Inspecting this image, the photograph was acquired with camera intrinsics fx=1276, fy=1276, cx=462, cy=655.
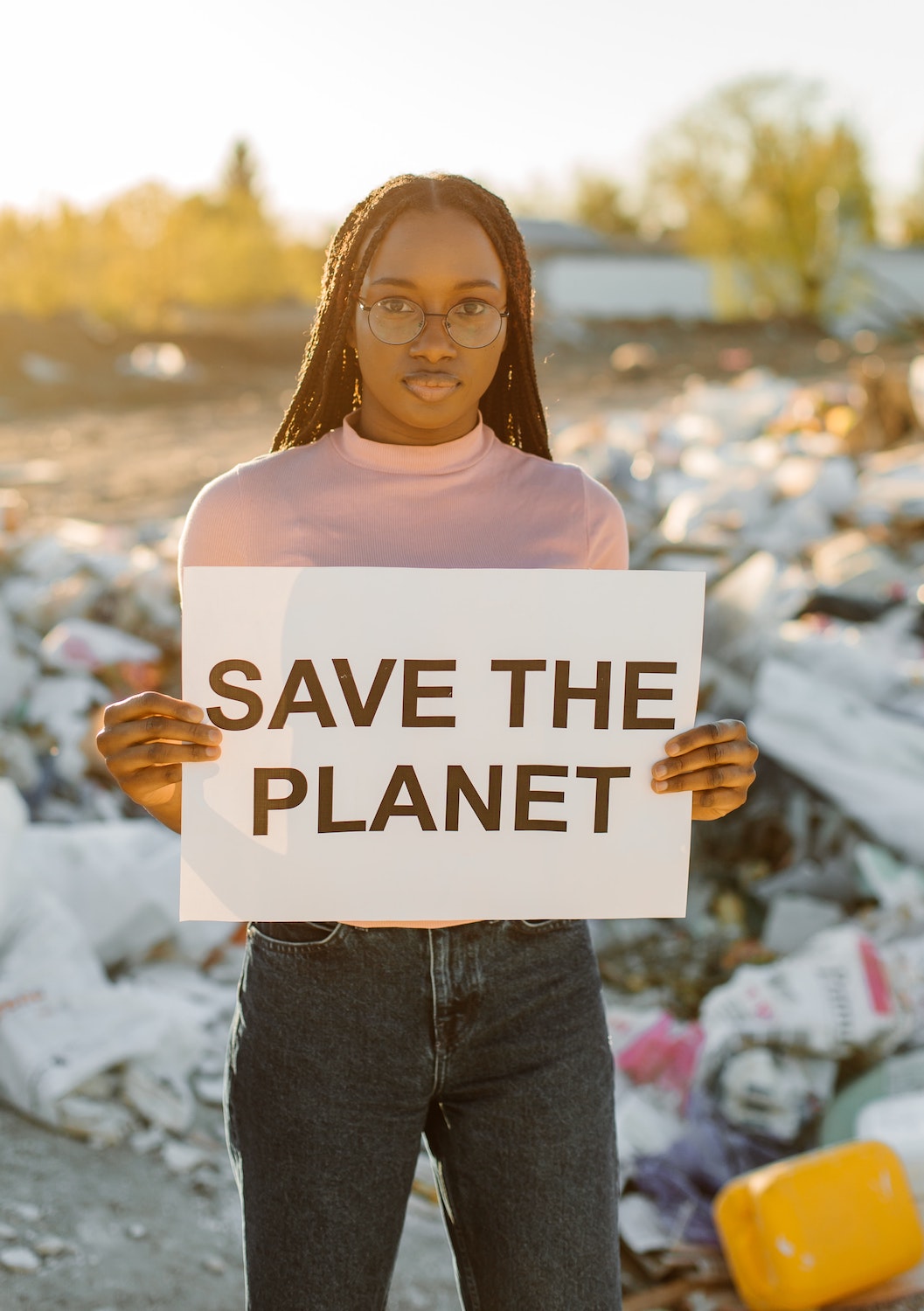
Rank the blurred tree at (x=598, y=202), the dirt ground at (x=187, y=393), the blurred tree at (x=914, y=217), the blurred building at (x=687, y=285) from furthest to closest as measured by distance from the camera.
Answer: the blurred tree at (x=598, y=202), the blurred tree at (x=914, y=217), the blurred building at (x=687, y=285), the dirt ground at (x=187, y=393)

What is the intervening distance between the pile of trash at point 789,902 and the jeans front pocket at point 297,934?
55.1 inches

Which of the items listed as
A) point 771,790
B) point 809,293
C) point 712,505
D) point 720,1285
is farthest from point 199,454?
point 809,293

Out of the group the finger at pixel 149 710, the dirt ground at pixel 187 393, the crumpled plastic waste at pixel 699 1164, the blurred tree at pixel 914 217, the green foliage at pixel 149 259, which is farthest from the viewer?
the blurred tree at pixel 914 217

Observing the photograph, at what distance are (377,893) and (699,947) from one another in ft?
7.80

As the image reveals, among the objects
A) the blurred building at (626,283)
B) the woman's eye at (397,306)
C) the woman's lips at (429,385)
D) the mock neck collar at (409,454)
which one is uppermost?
the woman's eye at (397,306)

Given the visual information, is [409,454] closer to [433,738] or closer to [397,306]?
[397,306]

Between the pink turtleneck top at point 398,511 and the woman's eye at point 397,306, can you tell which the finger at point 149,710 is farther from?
the woman's eye at point 397,306

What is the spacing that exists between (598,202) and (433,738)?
156 ft

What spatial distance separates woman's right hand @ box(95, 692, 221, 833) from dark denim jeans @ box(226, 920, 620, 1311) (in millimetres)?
197

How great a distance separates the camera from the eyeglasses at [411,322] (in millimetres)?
1246

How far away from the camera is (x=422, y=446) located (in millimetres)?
1281

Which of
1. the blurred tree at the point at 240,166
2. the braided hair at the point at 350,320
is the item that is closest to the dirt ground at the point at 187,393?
the braided hair at the point at 350,320

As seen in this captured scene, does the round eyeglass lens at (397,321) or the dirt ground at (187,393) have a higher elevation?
the round eyeglass lens at (397,321)

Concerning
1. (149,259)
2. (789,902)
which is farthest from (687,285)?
(789,902)
